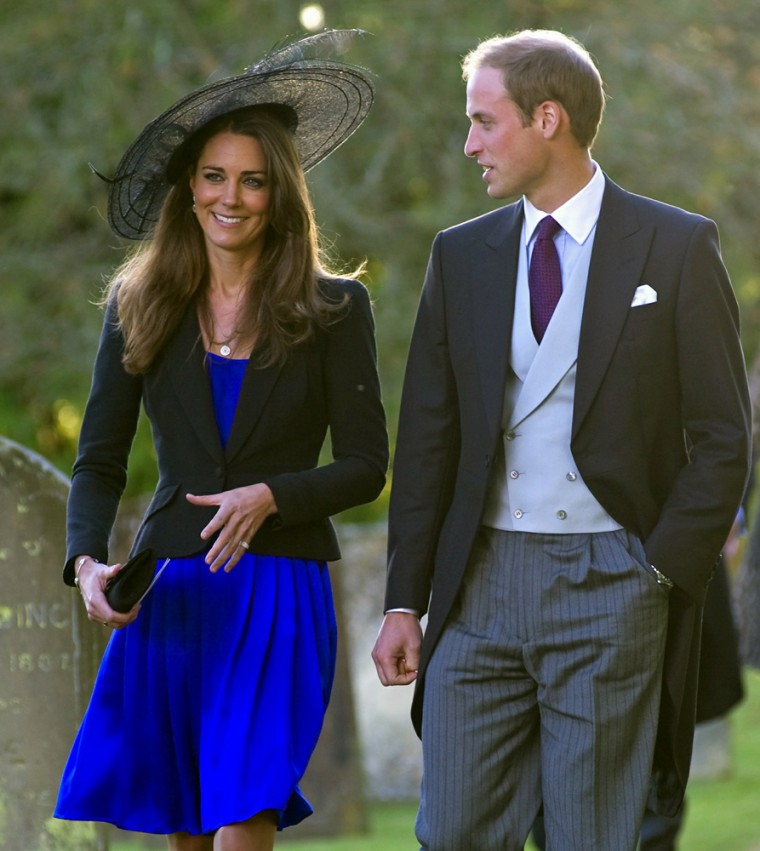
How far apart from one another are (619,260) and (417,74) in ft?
26.7

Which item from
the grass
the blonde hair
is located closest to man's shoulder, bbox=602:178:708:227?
the blonde hair

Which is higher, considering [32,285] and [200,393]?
[32,285]

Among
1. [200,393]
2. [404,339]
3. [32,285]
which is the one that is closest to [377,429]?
[200,393]

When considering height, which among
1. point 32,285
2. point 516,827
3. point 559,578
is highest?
point 32,285

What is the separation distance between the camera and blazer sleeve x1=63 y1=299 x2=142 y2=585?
15.1 ft

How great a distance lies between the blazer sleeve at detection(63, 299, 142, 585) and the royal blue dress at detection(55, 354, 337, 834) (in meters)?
0.28

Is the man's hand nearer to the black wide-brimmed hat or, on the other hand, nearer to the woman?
the woman

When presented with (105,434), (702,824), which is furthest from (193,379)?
(702,824)

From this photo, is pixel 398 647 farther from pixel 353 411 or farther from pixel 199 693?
pixel 353 411

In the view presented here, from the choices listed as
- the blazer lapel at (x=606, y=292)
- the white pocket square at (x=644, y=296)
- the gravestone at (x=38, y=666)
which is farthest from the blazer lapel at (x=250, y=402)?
the gravestone at (x=38, y=666)

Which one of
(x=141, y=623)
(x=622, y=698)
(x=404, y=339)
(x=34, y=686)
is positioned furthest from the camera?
(x=404, y=339)

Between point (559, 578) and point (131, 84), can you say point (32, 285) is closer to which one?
point (131, 84)

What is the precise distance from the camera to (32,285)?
12.6m

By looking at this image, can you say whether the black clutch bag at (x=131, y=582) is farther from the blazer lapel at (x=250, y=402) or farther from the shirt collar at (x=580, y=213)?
the shirt collar at (x=580, y=213)
